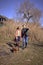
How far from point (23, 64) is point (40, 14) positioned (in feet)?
116

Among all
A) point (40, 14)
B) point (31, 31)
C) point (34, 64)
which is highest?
point (40, 14)

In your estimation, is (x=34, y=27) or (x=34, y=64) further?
(x=34, y=27)

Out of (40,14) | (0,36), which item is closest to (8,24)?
(0,36)

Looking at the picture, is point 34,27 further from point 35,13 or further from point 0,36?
point 35,13

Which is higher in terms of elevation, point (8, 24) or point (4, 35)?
point (8, 24)

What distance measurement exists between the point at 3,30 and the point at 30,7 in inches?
950

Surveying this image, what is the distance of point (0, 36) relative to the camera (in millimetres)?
19344

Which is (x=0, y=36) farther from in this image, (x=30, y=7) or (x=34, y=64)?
(x=30, y=7)

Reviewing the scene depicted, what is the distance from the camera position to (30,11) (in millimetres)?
42844

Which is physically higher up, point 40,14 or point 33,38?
point 40,14

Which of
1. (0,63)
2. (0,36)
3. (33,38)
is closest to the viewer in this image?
(0,63)

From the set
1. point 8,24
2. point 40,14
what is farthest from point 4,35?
point 40,14

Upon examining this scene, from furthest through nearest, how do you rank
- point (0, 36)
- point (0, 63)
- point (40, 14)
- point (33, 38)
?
point (40, 14) → point (33, 38) → point (0, 36) → point (0, 63)

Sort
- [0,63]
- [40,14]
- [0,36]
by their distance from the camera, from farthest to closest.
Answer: [40,14]
[0,36]
[0,63]
